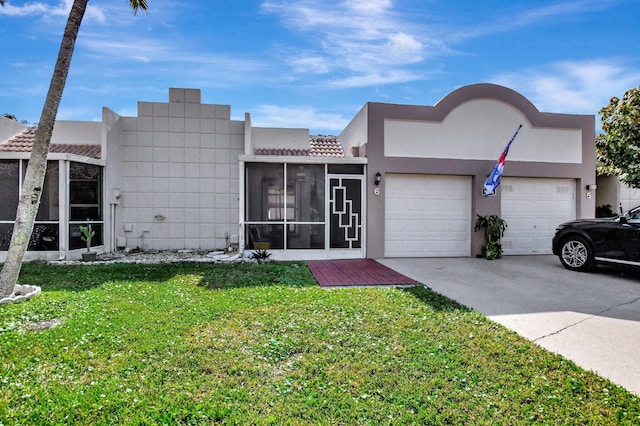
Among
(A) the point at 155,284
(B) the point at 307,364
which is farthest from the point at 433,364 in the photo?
(A) the point at 155,284

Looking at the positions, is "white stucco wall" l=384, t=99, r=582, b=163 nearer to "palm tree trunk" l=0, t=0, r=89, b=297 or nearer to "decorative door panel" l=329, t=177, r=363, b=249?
"decorative door panel" l=329, t=177, r=363, b=249

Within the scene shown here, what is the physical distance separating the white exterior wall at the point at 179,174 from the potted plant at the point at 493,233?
7.93 m

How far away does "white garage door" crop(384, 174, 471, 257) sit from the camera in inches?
416

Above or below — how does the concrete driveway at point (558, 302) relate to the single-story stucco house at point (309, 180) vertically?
below

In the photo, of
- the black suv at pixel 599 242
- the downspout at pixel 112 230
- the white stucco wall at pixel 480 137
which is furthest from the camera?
the downspout at pixel 112 230

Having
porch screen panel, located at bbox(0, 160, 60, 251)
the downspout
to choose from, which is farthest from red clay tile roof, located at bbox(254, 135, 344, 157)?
porch screen panel, located at bbox(0, 160, 60, 251)

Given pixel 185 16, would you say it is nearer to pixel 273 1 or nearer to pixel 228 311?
pixel 273 1

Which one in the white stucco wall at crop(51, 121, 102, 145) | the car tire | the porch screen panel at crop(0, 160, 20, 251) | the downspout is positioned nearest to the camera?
the car tire

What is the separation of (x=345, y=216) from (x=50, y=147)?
9.86m

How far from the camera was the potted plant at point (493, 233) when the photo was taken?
33.8ft

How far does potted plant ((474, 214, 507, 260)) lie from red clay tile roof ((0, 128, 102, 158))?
12066 millimetres

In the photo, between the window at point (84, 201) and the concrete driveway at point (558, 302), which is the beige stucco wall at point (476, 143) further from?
the window at point (84, 201)

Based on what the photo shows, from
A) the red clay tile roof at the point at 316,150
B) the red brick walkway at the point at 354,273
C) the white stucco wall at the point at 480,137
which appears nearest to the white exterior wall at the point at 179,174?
the red clay tile roof at the point at 316,150

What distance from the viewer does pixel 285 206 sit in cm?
1013
